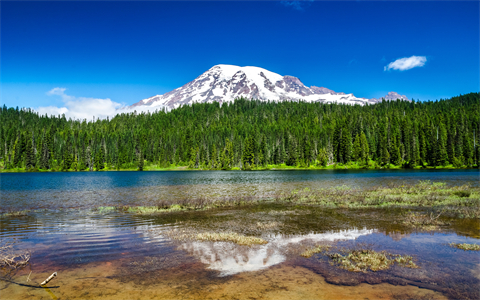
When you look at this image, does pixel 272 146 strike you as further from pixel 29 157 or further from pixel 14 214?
pixel 14 214

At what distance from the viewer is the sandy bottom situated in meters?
9.16

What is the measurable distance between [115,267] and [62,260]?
3.23m

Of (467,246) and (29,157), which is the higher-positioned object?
(29,157)

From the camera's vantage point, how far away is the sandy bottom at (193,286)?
916cm

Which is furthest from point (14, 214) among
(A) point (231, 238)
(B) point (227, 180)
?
(B) point (227, 180)

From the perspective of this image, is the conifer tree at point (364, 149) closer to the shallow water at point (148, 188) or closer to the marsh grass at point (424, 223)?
the shallow water at point (148, 188)

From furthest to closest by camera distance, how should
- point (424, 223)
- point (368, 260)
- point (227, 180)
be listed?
point (227, 180)
point (424, 223)
point (368, 260)

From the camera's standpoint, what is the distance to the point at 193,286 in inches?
391

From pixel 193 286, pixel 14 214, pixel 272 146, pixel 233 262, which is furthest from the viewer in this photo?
pixel 272 146

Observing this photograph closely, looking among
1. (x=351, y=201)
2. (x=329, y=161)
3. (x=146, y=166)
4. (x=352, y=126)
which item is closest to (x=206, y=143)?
(x=146, y=166)

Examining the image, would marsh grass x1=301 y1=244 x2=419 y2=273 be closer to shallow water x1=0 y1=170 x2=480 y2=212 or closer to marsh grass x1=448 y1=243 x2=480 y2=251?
marsh grass x1=448 y1=243 x2=480 y2=251

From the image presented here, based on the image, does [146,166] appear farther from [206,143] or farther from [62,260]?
[62,260]

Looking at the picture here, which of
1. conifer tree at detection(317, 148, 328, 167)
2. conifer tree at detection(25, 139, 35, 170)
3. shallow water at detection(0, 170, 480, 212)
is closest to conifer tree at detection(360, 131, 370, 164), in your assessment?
conifer tree at detection(317, 148, 328, 167)

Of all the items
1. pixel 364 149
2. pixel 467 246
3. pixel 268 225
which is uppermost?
pixel 364 149
